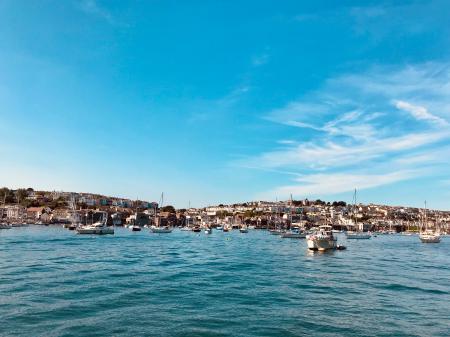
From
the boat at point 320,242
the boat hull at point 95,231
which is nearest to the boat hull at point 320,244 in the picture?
the boat at point 320,242

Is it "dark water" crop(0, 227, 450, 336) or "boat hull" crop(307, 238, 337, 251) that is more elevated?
"boat hull" crop(307, 238, 337, 251)

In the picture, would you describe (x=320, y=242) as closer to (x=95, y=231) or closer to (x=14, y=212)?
(x=95, y=231)

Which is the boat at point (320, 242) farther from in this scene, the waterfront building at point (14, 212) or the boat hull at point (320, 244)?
the waterfront building at point (14, 212)

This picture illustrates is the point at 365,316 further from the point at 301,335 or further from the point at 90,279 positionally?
the point at 90,279

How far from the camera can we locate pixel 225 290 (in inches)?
1151

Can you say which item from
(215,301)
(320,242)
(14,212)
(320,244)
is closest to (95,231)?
(320,244)

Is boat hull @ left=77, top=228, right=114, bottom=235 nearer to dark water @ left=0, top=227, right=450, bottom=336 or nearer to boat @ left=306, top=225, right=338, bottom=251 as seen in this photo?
boat @ left=306, top=225, right=338, bottom=251

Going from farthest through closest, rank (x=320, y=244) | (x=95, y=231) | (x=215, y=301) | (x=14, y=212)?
(x=14, y=212) → (x=95, y=231) → (x=320, y=244) → (x=215, y=301)

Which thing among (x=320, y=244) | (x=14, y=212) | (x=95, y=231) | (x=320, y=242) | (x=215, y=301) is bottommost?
(x=215, y=301)

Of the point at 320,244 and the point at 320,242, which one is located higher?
the point at 320,242

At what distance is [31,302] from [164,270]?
1807cm

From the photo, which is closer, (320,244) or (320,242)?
(320,242)

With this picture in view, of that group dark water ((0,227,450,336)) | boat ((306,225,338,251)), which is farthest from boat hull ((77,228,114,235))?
dark water ((0,227,450,336))

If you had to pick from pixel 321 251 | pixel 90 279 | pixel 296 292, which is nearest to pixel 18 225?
pixel 321 251
